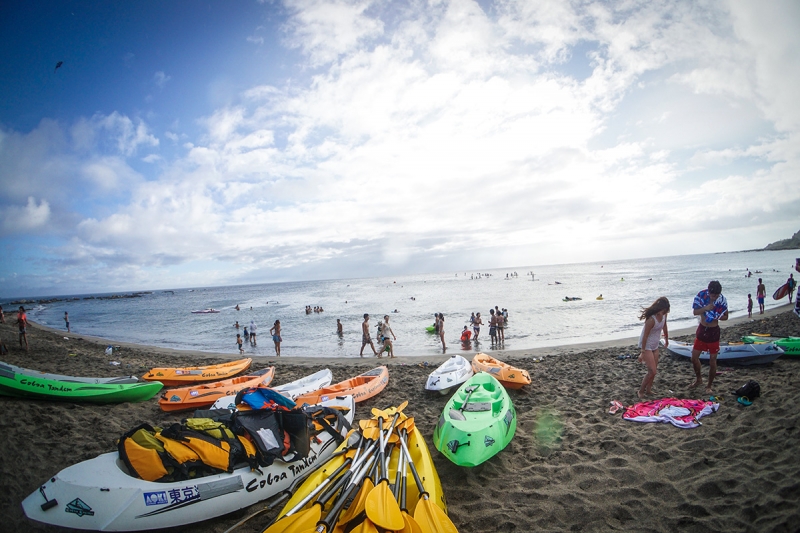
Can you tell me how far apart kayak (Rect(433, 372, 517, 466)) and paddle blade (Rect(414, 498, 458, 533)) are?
3.49 ft

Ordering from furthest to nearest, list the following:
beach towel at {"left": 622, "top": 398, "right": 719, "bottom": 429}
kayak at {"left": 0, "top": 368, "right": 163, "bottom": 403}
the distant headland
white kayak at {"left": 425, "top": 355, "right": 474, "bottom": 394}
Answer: the distant headland → white kayak at {"left": 425, "top": 355, "right": 474, "bottom": 394} → kayak at {"left": 0, "top": 368, "right": 163, "bottom": 403} → beach towel at {"left": 622, "top": 398, "right": 719, "bottom": 429}

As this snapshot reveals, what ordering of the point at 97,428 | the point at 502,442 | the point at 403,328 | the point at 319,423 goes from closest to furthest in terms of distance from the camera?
the point at 502,442, the point at 319,423, the point at 97,428, the point at 403,328

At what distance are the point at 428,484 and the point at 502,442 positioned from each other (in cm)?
158

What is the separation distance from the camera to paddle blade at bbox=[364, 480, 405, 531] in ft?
10.00

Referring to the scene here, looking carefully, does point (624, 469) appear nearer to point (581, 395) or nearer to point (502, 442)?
point (502, 442)

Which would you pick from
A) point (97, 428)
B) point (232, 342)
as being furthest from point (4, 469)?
point (232, 342)

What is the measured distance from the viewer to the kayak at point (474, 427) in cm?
443

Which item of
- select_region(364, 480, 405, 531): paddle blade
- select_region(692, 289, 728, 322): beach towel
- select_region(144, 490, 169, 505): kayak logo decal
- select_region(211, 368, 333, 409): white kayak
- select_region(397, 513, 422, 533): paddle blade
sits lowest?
select_region(211, 368, 333, 409): white kayak

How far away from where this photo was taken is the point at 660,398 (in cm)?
631

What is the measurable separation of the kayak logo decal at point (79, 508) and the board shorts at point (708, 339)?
29.5 feet

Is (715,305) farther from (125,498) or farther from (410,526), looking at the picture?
(125,498)

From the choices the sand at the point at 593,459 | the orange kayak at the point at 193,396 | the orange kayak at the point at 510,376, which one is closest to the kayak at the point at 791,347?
the sand at the point at 593,459

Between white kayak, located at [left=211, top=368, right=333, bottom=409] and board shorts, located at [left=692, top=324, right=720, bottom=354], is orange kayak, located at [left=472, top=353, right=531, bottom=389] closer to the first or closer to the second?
board shorts, located at [left=692, top=324, right=720, bottom=354]

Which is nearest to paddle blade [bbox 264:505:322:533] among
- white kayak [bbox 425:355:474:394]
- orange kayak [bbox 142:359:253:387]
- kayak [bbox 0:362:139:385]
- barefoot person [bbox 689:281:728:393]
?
white kayak [bbox 425:355:474:394]
